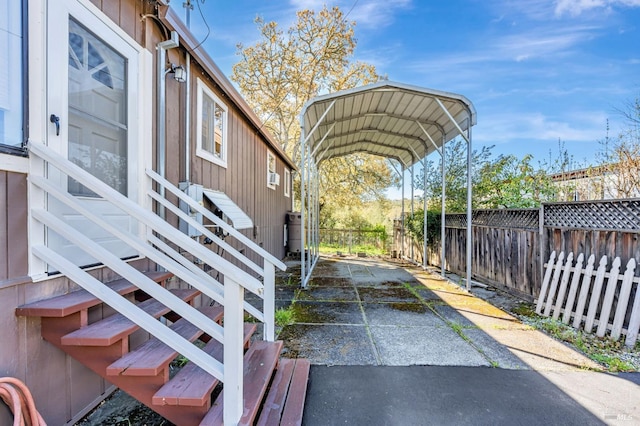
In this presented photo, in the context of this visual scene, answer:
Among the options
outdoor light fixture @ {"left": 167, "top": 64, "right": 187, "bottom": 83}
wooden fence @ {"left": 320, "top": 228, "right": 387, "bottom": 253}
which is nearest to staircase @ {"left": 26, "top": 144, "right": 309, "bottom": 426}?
outdoor light fixture @ {"left": 167, "top": 64, "right": 187, "bottom": 83}

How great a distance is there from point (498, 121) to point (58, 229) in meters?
15.1

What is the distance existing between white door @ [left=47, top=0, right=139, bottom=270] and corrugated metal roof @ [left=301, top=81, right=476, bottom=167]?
3017mm

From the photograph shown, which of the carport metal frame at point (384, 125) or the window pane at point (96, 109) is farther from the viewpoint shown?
the carport metal frame at point (384, 125)

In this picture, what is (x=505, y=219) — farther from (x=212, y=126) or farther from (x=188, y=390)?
(x=188, y=390)

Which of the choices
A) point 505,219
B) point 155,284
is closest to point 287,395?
point 155,284

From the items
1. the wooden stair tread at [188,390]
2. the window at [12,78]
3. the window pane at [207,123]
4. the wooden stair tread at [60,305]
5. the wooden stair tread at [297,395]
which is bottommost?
the wooden stair tread at [297,395]

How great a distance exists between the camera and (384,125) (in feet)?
23.9

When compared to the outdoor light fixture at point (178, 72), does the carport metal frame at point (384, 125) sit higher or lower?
higher

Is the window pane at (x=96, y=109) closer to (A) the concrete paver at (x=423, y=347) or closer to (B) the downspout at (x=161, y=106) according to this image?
(B) the downspout at (x=161, y=106)

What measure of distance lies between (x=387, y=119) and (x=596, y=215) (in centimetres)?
427

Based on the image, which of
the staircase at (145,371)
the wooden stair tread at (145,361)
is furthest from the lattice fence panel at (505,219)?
the wooden stair tread at (145,361)

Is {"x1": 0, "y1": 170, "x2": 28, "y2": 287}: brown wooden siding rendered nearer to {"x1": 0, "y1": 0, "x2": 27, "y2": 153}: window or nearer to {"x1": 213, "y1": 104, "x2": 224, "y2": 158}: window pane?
{"x1": 0, "y1": 0, "x2": 27, "y2": 153}: window

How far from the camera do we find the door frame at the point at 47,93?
1766 mm

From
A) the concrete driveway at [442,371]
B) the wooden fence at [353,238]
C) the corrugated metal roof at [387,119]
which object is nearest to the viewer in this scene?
the concrete driveway at [442,371]
